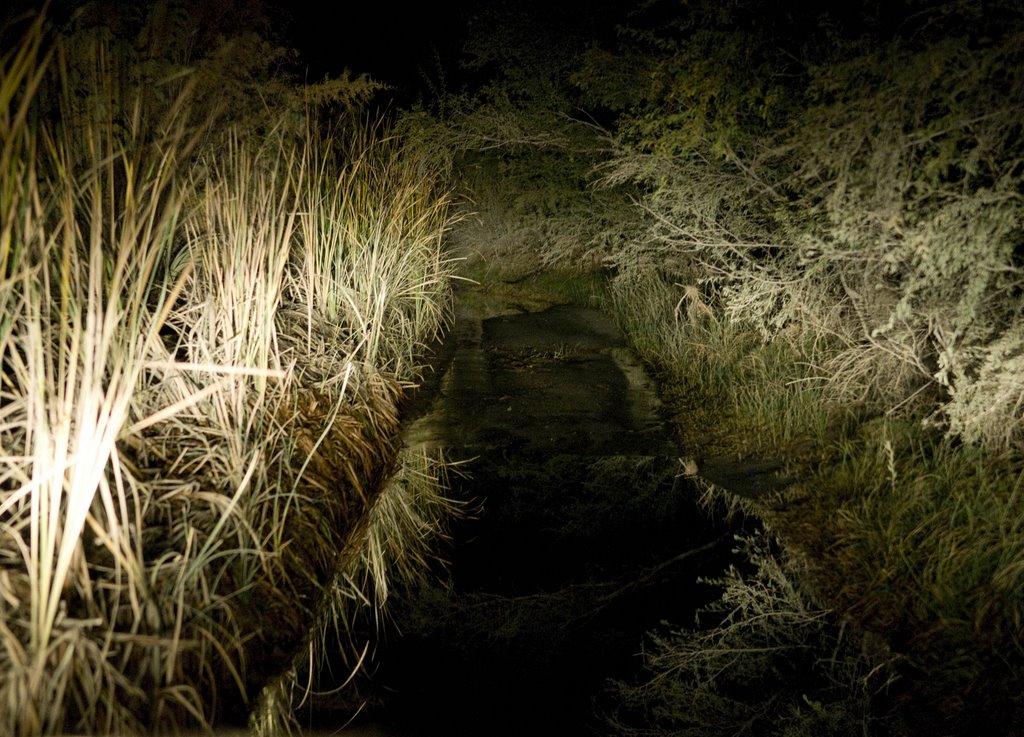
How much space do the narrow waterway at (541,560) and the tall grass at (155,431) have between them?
1.40 ft

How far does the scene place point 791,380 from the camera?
608cm

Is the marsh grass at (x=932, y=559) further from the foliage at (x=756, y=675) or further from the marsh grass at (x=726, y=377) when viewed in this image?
the marsh grass at (x=726, y=377)

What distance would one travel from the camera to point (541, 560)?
14.9 feet

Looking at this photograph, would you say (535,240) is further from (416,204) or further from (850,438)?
(850,438)

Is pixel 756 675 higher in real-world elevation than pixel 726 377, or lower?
lower

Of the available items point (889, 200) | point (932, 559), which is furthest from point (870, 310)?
point (932, 559)

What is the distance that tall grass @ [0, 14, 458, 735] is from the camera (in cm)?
276

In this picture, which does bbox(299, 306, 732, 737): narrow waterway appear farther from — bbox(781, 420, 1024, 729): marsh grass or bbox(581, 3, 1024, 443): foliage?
bbox(581, 3, 1024, 443): foliage

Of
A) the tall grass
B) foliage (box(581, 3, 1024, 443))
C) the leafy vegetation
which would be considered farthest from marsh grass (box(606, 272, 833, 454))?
the tall grass

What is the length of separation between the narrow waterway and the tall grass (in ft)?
1.40

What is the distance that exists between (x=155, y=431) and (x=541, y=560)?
1.97 metres

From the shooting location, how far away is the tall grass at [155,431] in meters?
2.76

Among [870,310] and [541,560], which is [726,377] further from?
[541,560]

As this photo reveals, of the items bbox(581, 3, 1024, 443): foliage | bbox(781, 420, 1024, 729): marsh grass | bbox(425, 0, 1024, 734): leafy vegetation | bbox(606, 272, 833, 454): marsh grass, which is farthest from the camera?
bbox(606, 272, 833, 454): marsh grass
